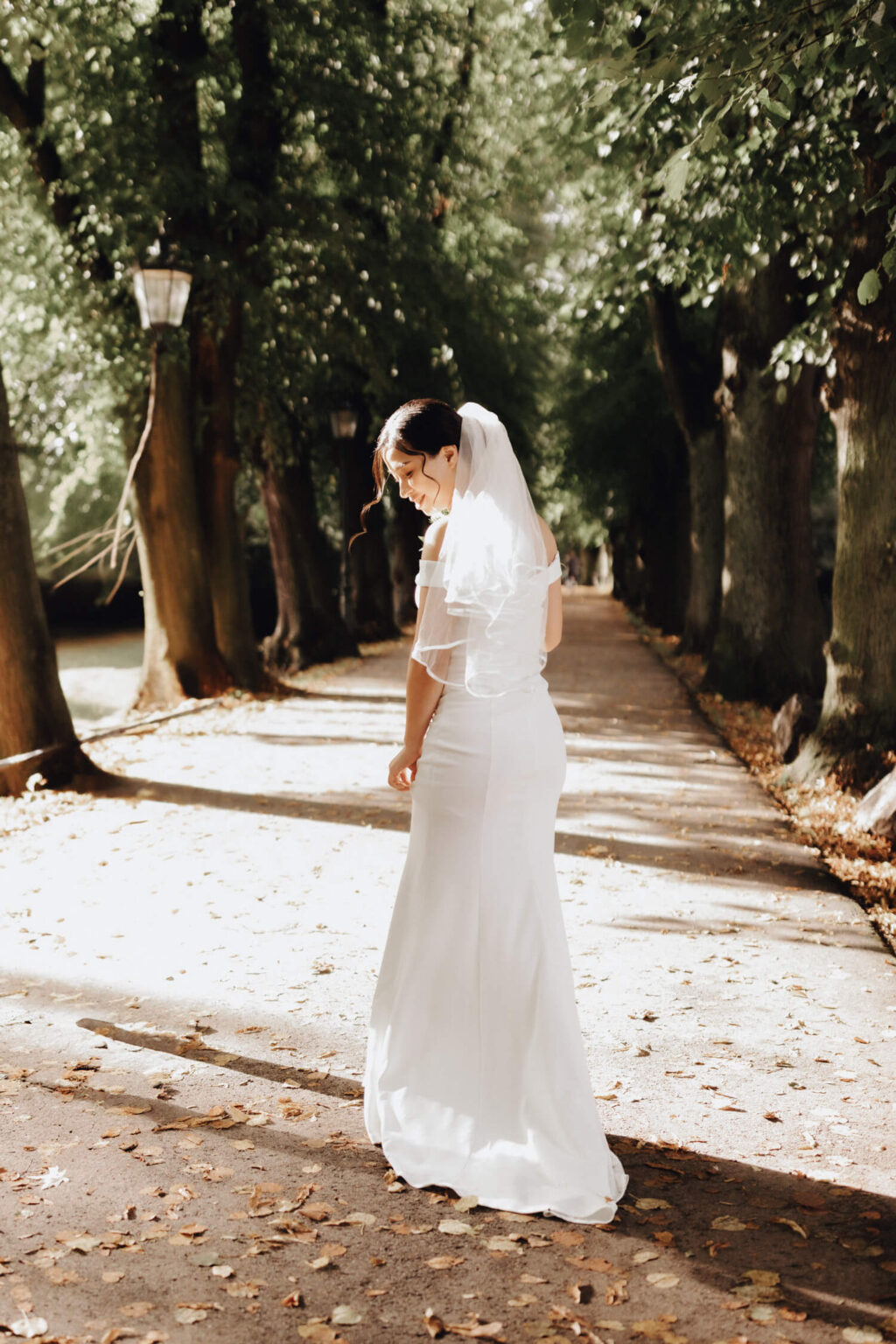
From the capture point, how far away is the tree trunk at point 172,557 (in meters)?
15.9

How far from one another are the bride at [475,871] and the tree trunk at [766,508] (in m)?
11.7

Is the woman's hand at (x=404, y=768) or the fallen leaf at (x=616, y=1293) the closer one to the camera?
the fallen leaf at (x=616, y=1293)

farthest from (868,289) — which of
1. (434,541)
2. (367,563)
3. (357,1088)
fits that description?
(367,563)

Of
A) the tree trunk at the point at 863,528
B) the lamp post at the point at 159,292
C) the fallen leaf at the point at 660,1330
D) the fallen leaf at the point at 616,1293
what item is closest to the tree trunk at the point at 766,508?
the tree trunk at the point at 863,528

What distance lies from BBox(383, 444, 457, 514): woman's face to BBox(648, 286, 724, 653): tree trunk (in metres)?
13.1

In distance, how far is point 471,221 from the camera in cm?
2305

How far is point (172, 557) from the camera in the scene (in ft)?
52.6

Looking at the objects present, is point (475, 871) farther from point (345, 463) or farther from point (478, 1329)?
point (345, 463)

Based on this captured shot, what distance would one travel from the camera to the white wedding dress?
12.4 feet

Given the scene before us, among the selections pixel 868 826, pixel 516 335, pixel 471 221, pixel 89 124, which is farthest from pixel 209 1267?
pixel 516 335

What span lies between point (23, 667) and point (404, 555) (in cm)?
2203

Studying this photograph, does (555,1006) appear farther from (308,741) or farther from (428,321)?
(428,321)

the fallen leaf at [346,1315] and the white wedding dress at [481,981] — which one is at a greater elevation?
the white wedding dress at [481,981]

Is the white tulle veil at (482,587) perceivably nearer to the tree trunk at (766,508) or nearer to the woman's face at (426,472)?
the woman's face at (426,472)
